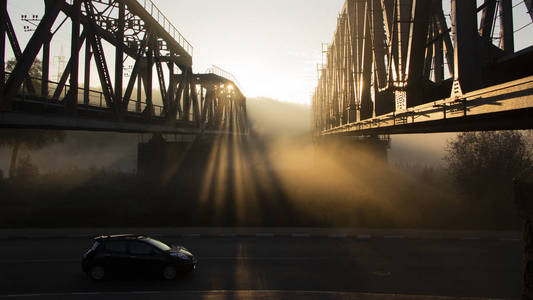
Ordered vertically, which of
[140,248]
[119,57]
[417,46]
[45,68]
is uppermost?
[119,57]

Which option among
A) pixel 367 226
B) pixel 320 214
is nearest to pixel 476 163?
pixel 367 226

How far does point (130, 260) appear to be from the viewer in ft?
34.3

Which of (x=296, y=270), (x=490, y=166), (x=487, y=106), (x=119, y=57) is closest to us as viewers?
(x=487, y=106)

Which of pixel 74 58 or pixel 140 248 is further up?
pixel 74 58

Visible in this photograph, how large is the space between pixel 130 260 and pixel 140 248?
473 millimetres

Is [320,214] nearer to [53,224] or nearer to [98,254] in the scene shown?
[98,254]

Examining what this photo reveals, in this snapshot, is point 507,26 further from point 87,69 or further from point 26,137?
point 26,137

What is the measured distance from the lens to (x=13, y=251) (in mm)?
14219

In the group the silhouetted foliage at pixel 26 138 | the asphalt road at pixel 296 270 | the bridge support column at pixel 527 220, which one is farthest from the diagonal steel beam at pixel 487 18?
the silhouetted foliage at pixel 26 138

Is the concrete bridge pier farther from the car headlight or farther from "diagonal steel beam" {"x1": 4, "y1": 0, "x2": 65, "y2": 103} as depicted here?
the car headlight

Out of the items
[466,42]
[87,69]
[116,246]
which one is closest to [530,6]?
[466,42]

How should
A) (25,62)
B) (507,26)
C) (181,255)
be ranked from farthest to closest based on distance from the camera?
(25,62)
(181,255)
(507,26)

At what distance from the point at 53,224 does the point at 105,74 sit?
32.0ft

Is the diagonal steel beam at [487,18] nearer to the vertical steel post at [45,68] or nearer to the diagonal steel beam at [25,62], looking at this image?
the diagonal steel beam at [25,62]
